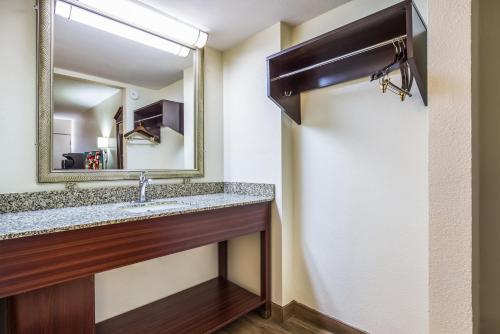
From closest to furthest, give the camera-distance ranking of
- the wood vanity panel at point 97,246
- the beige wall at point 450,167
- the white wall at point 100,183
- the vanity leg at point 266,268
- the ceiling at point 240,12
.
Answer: the beige wall at point 450,167
the wood vanity panel at point 97,246
the white wall at point 100,183
the ceiling at point 240,12
the vanity leg at point 266,268

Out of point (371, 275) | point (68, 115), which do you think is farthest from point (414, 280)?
point (68, 115)

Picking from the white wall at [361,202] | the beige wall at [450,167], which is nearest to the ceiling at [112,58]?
the white wall at [361,202]

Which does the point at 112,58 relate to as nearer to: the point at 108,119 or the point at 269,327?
the point at 108,119

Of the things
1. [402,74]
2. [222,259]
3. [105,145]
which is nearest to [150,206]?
[105,145]

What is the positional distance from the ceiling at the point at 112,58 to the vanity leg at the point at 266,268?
1255 millimetres

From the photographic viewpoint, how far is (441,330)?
2.53 feet

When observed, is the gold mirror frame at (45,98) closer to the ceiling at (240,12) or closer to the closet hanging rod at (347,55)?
the ceiling at (240,12)

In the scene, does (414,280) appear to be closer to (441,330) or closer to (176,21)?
(441,330)

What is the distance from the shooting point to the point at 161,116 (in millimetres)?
1909

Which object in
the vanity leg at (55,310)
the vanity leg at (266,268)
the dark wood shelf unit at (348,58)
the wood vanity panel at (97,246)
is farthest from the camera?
the vanity leg at (266,268)

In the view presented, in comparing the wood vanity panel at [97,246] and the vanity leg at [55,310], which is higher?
the wood vanity panel at [97,246]

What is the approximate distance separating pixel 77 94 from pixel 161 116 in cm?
54

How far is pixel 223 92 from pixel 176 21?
2.09 ft

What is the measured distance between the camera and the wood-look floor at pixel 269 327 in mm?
1657
